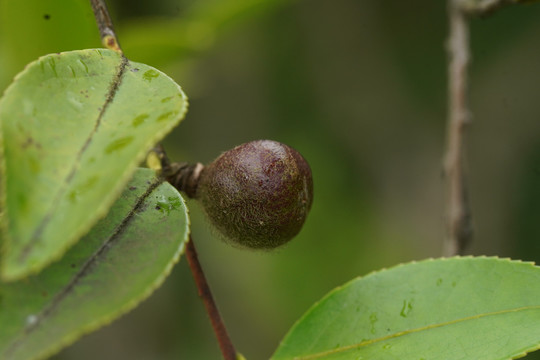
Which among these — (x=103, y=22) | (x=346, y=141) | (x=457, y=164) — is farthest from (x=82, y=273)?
(x=346, y=141)

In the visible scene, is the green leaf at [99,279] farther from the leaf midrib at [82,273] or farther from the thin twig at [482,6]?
the thin twig at [482,6]

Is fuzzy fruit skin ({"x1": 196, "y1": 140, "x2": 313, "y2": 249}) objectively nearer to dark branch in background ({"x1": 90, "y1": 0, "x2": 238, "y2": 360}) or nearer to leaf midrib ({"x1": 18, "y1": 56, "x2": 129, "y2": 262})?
dark branch in background ({"x1": 90, "y1": 0, "x2": 238, "y2": 360})

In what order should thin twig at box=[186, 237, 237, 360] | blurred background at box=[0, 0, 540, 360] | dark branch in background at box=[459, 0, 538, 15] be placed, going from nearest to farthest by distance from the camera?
thin twig at box=[186, 237, 237, 360]
dark branch in background at box=[459, 0, 538, 15]
blurred background at box=[0, 0, 540, 360]

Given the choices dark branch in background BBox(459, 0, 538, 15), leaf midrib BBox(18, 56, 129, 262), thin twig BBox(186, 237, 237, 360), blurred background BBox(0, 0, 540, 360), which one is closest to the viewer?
leaf midrib BBox(18, 56, 129, 262)

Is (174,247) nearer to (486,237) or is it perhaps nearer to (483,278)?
(483,278)

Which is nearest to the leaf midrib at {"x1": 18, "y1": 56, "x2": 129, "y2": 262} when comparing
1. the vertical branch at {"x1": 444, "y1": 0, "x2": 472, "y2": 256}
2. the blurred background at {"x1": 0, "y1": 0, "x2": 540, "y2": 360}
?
the vertical branch at {"x1": 444, "y1": 0, "x2": 472, "y2": 256}

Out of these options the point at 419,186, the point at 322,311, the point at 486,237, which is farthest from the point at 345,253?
the point at 322,311
